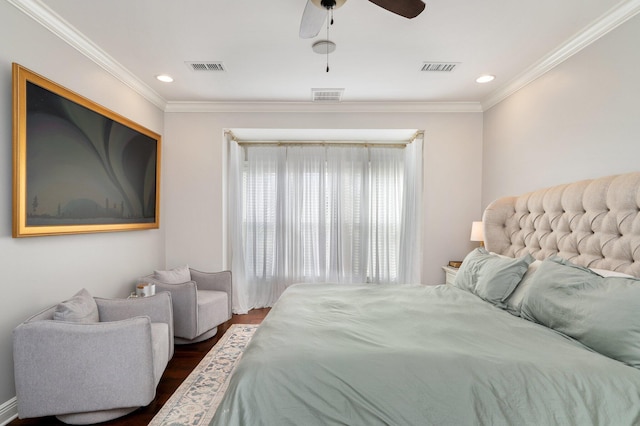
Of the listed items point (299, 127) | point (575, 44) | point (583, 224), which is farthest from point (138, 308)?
point (575, 44)

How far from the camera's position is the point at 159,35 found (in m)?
2.41

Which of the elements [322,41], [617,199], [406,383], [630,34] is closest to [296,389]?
[406,383]

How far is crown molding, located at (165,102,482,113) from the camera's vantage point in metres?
3.82

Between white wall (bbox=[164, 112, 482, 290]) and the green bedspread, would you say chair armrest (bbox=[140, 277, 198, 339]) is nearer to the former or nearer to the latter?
white wall (bbox=[164, 112, 482, 290])

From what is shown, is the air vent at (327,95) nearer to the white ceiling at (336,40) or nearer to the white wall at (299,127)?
the white ceiling at (336,40)

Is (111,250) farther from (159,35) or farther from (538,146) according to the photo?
(538,146)

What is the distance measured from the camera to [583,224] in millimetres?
2127

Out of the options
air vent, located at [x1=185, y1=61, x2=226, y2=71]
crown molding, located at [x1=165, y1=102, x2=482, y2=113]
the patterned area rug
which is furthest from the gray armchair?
crown molding, located at [x1=165, y1=102, x2=482, y2=113]

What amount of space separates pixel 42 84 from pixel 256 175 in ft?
8.21

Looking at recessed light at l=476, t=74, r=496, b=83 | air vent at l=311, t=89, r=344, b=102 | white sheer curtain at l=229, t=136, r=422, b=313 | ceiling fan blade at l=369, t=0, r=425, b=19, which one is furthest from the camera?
white sheer curtain at l=229, t=136, r=422, b=313

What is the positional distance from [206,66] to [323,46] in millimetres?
1187

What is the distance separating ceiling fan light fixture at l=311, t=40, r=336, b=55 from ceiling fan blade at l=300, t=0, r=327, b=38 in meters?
0.52

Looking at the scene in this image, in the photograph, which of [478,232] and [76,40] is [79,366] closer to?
[76,40]

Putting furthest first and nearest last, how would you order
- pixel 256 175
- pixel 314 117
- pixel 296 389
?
1. pixel 256 175
2. pixel 314 117
3. pixel 296 389
